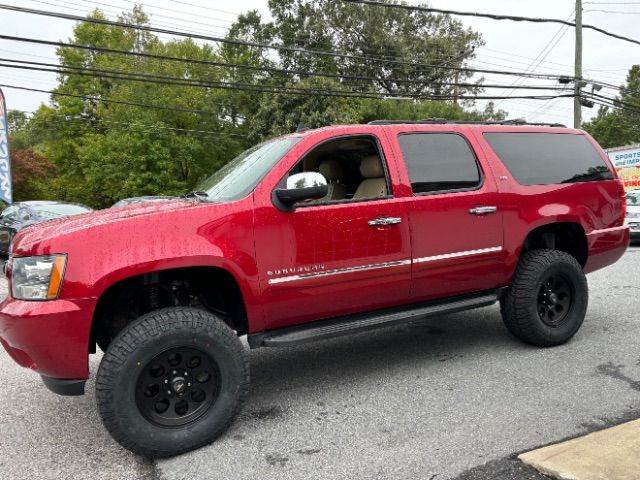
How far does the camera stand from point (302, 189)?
3234 millimetres

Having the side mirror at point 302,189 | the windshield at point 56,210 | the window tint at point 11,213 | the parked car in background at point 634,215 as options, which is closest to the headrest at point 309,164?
the side mirror at point 302,189

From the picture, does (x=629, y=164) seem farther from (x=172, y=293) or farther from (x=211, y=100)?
(x=172, y=293)

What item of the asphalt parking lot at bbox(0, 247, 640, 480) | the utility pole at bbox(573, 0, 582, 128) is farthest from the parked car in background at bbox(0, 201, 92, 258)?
the utility pole at bbox(573, 0, 582, 128)

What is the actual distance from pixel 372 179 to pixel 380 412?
1709mm

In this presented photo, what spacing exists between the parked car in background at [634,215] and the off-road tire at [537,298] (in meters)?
9.36

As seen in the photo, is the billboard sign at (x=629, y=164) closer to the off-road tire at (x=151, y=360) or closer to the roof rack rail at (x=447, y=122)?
the roof rack rail at (x=447, y=122)

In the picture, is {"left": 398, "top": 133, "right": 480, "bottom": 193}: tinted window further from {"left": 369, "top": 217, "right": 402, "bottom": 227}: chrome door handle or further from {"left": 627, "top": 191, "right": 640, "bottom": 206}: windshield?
{"left": 627, "top": 191, "right": 640, "bottom": 206}: windshield

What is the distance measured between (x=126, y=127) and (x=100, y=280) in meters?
26.9

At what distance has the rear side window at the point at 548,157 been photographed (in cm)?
443

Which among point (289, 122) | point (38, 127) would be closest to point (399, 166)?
point (289, 122)

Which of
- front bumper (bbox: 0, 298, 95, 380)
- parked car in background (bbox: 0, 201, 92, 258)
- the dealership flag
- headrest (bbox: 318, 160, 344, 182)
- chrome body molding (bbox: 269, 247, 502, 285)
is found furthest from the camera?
the dealership flag

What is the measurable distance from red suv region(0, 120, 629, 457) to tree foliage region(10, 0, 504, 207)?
73.3 ft

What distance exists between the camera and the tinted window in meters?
3.94

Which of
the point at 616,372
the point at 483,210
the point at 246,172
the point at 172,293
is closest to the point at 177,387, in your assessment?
the point at 172,293
